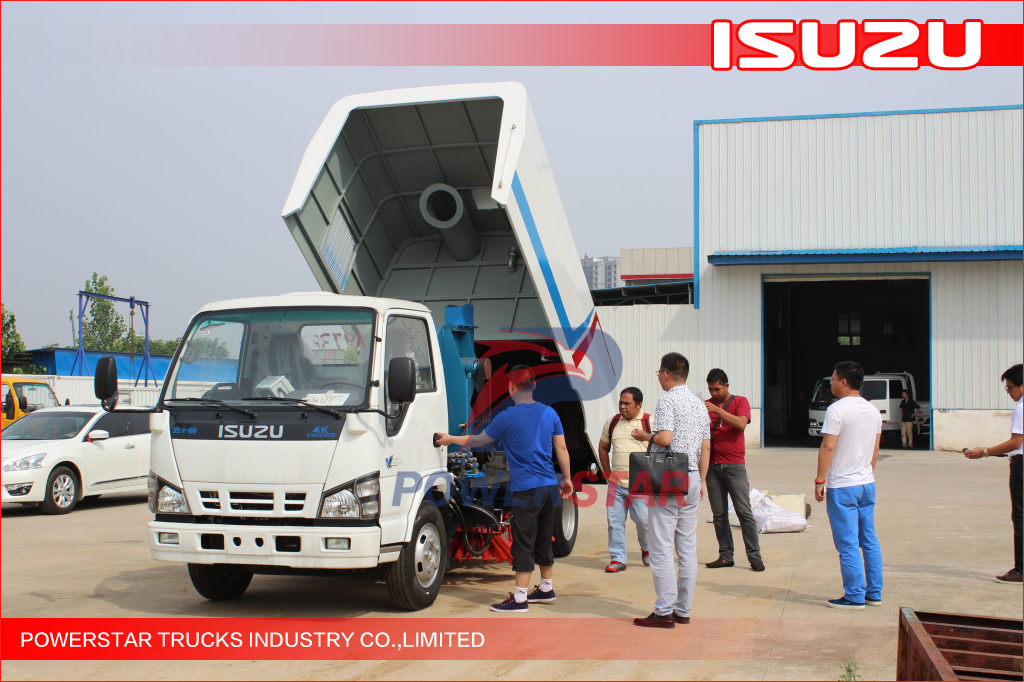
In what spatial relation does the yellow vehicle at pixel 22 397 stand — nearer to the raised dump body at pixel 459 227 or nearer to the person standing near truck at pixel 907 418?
the raised dump body at pixel 459 227

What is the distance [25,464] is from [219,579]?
6.60m

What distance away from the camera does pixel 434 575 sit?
267 inches

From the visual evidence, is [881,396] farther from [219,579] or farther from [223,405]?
[223,405]

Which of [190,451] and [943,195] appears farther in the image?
[943,195]

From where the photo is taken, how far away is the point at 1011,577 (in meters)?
7.54

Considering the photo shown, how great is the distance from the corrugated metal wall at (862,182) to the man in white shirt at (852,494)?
17.3 meters

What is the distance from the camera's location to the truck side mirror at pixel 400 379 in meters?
6.07

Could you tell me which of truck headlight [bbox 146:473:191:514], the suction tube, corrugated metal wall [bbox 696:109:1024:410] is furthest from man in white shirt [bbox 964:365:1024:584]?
corrugated metal wall [bbox 696:109:1024:410]

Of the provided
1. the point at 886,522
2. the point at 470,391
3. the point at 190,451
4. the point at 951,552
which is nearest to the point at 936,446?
the point at 886,522

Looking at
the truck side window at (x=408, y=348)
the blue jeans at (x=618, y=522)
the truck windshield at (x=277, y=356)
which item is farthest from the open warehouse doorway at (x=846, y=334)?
the truck windshield at (x=277, y=356)

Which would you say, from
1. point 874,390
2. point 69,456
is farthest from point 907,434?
point 69,456

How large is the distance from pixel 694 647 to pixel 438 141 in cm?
489

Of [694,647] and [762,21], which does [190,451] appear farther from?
[762,21]
